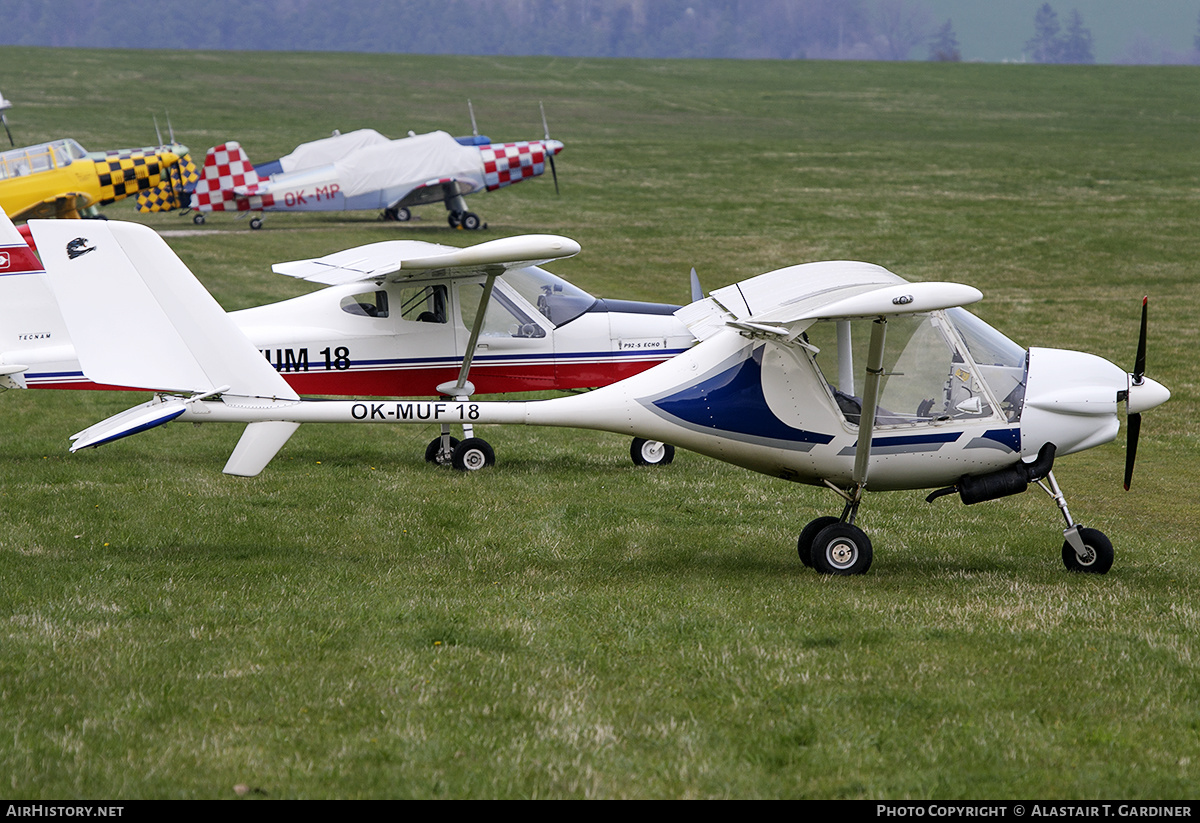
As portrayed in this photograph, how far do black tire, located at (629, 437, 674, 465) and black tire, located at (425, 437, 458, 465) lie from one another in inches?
82.9

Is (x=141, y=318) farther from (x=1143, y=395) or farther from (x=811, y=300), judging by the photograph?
(x=1143, y=395)

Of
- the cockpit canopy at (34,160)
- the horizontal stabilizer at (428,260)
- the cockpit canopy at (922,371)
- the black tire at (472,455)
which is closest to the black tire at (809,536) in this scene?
the cockpit canopy at (922,371)

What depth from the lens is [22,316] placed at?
13.0 metres

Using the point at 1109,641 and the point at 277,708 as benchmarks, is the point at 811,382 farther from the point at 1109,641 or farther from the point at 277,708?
the point at 277,708

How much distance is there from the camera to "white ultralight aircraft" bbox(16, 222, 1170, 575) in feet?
29.6

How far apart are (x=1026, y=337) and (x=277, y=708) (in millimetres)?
21453

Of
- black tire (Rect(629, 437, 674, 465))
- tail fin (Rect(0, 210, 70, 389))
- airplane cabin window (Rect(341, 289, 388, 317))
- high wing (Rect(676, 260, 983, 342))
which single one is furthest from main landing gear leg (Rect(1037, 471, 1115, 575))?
tail fin (Rect(0, 210, 70, 389))

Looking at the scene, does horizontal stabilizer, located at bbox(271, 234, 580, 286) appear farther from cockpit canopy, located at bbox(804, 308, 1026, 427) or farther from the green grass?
cockpit canopy, located at bbox(804, 308, 1026, 427)

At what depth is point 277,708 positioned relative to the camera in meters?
6.07

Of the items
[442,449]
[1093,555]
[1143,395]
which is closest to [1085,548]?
[1093,555]

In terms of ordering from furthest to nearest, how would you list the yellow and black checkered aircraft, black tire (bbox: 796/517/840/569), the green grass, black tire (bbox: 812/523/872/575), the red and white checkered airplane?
the red and white checkered airplane, the yellow and black checkered aircraft, black tire (bbox: 796/517/840/569), black tire (bbox: 812/523/872/575), the green grass

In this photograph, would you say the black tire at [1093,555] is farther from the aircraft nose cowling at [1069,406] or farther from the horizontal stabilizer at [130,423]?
the horizontal stabilizer at [130,423]
